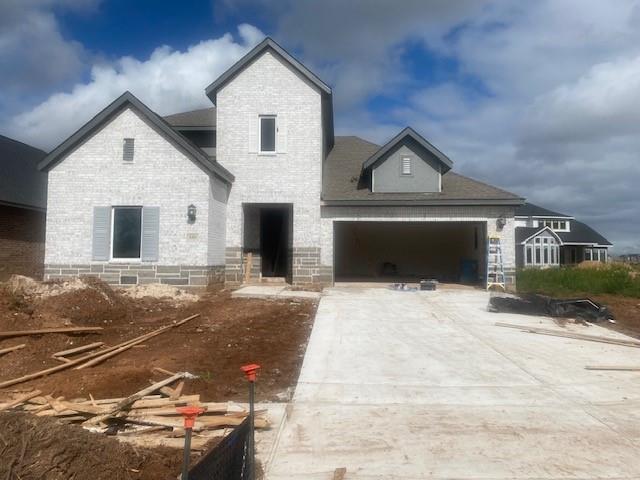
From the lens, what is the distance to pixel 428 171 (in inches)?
670

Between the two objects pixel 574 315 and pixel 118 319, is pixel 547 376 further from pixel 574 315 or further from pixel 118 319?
pixel 118 319

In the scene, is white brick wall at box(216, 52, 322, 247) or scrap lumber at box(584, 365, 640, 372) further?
white brick wall at box(216, 52, 322, 247)

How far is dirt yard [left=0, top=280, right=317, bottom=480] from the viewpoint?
3676 mm

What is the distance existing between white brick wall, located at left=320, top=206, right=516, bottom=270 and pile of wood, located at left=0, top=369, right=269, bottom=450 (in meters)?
11.5

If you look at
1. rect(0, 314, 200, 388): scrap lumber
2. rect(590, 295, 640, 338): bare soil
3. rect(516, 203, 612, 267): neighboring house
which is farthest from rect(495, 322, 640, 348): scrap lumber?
rect(516, 203, 612, 267): neighboring house

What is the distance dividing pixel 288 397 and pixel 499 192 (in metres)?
13.0

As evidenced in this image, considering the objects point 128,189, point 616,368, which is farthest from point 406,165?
point 616,368

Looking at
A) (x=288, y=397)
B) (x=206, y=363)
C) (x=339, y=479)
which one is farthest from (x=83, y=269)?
(x=339, y=479)

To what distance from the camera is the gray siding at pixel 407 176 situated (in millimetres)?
17000

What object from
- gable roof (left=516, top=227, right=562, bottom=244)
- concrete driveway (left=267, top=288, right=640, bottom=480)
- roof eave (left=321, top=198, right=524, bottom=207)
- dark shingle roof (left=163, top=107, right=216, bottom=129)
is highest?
dark shingle roof (left=163, top=107, right=216, bottom=129)

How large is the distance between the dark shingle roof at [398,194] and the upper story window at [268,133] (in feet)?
8.29

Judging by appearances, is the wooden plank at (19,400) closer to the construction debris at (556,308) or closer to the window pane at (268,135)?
the construction debris at (556,308)

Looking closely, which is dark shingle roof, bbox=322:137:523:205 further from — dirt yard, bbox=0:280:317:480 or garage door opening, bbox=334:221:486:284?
dirt yard, bbox=0:280:317:480

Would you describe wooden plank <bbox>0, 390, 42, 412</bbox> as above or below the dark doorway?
below
